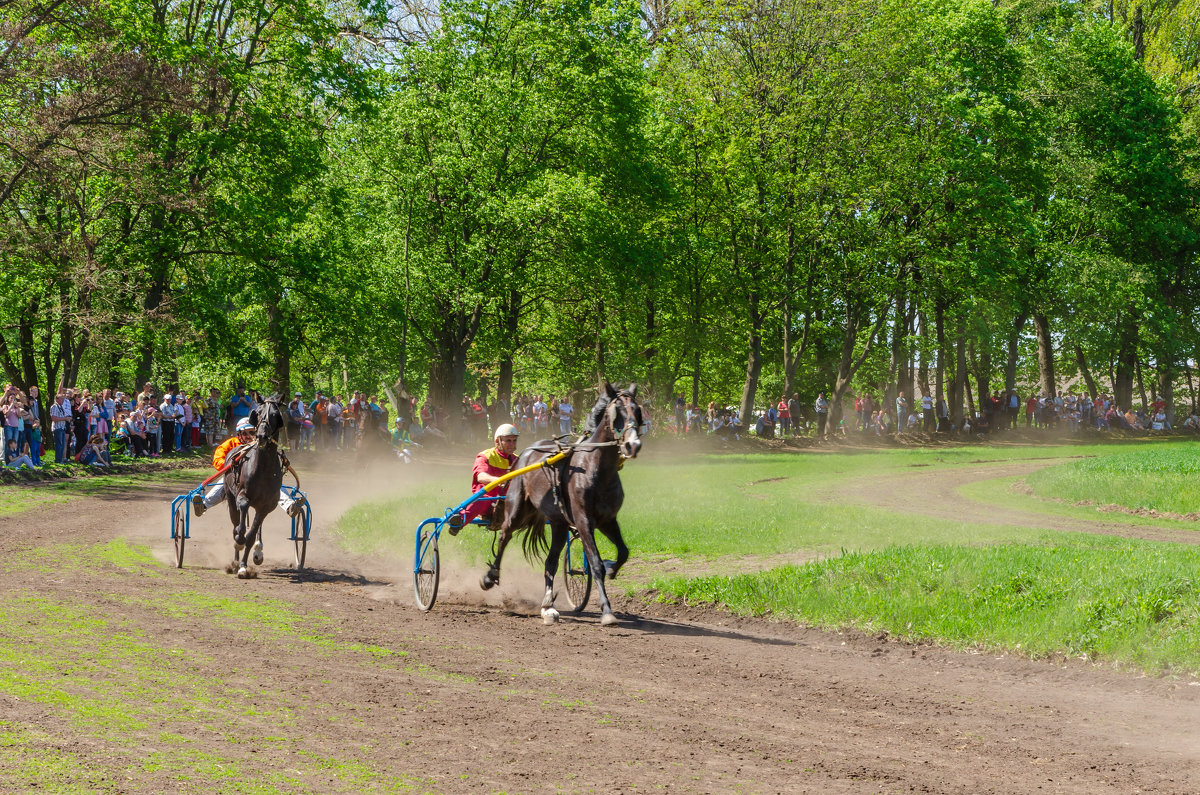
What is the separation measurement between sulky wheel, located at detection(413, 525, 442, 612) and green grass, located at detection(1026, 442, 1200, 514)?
588 inches

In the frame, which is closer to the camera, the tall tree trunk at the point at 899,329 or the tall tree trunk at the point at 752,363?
the tall tree trunk at the point at 752,363

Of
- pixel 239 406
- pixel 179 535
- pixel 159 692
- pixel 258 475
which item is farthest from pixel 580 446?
pixel 239 406

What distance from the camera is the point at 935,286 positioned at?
45.3 meters

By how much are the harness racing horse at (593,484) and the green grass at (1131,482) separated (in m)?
14.1

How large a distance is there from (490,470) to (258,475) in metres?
3.29

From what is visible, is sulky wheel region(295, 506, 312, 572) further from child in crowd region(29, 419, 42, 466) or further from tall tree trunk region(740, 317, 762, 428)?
tall tree trunk region(740, 317, 762, 428)

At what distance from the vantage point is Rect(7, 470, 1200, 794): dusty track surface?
5.91 m

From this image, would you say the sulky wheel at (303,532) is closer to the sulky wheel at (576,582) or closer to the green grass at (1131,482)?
the sulky wheel at (576,582)

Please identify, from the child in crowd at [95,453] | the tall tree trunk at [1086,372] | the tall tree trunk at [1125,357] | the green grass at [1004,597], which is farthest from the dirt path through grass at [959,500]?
the tall tree trunk at [1086,372]

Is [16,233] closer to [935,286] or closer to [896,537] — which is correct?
[896,537]

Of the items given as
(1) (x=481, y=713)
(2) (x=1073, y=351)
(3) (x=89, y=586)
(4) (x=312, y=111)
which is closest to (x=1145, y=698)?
(1) (x=481, y=713)

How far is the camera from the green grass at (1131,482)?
68.3ft

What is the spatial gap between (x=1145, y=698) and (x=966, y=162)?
3877 centimetres

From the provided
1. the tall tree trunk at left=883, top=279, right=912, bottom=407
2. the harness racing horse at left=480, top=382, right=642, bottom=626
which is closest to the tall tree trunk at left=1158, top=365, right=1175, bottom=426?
the tall tree trunk at left=883, top=279, right=912, bottom=407
